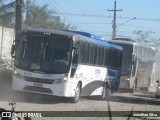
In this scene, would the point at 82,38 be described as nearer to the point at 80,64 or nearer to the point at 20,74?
the point at 80,64

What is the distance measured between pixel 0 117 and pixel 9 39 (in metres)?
25.2

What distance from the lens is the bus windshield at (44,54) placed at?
1970 cm

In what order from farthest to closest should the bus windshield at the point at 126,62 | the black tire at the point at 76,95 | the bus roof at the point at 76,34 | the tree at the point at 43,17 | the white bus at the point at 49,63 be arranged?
the tree at the point at 43,17 → the bus windshield at the point at 126,62 → the black tire at the point at 76,95 → the bus roof at the point at 76,34 → the white bus at the point at 49,63

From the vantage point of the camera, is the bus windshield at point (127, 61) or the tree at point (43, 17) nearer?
the bus windshield at point (127, 61)

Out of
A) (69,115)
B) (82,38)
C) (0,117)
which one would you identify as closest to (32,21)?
(82,38)

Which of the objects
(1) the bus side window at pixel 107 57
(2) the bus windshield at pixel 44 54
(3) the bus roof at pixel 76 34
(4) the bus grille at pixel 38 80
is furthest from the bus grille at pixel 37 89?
(1) the bus side window at pixel 107 57

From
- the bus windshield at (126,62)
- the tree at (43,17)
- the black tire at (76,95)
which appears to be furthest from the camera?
the tree at (43,17)

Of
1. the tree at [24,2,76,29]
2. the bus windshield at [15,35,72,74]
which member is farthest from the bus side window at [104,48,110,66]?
the tree at [24,2,76,29]

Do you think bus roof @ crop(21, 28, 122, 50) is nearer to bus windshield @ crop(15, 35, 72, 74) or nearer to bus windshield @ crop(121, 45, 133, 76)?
bus windshield @ crop(15, 35, 72, 74)

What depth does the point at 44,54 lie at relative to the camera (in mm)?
19828

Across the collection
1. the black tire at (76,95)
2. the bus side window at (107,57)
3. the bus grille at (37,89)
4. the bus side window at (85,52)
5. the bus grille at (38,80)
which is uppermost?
the bus side window at (85,52)

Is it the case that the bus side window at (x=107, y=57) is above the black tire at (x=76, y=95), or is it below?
above

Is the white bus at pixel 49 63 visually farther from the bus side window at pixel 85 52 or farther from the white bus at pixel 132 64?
the white bus at pixel 132 64

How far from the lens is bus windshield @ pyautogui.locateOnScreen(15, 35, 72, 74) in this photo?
19703 millimetres
